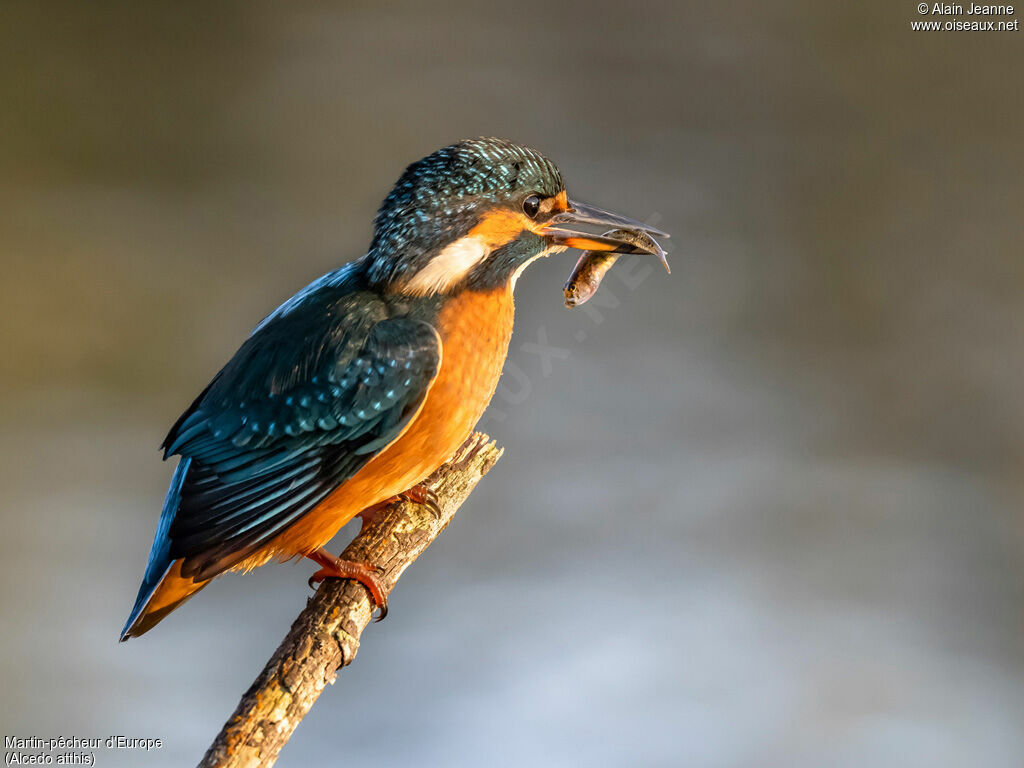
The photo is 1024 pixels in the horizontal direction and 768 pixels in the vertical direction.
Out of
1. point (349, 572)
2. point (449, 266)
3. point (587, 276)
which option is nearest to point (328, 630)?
point (349, 572)

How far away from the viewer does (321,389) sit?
1.49m

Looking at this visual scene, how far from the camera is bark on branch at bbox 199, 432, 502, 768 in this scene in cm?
129

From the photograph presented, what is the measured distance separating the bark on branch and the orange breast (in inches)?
4.2

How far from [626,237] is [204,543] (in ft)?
2.50

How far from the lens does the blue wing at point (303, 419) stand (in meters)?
1.46

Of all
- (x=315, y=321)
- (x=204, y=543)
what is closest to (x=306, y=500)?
(x=204, y=543)

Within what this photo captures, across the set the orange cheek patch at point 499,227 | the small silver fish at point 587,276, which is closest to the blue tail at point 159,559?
the orange cheek patch at point 499,227

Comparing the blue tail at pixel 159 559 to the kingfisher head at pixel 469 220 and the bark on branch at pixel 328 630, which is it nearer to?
the bark on branch at pixel 328 630

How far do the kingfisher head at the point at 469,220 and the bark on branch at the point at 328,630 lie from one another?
16.0 inches

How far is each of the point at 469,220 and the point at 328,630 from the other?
63 centimetres

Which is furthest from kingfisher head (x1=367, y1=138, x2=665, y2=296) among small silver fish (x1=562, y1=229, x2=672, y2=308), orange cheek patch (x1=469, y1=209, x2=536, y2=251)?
small silver fish (x1=562, y1=229, x2=672, y2=308)

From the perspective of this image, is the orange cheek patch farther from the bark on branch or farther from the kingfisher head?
the bark on branch

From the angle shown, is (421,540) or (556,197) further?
(421,540)

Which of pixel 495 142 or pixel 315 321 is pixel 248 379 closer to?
pixel 315 321
